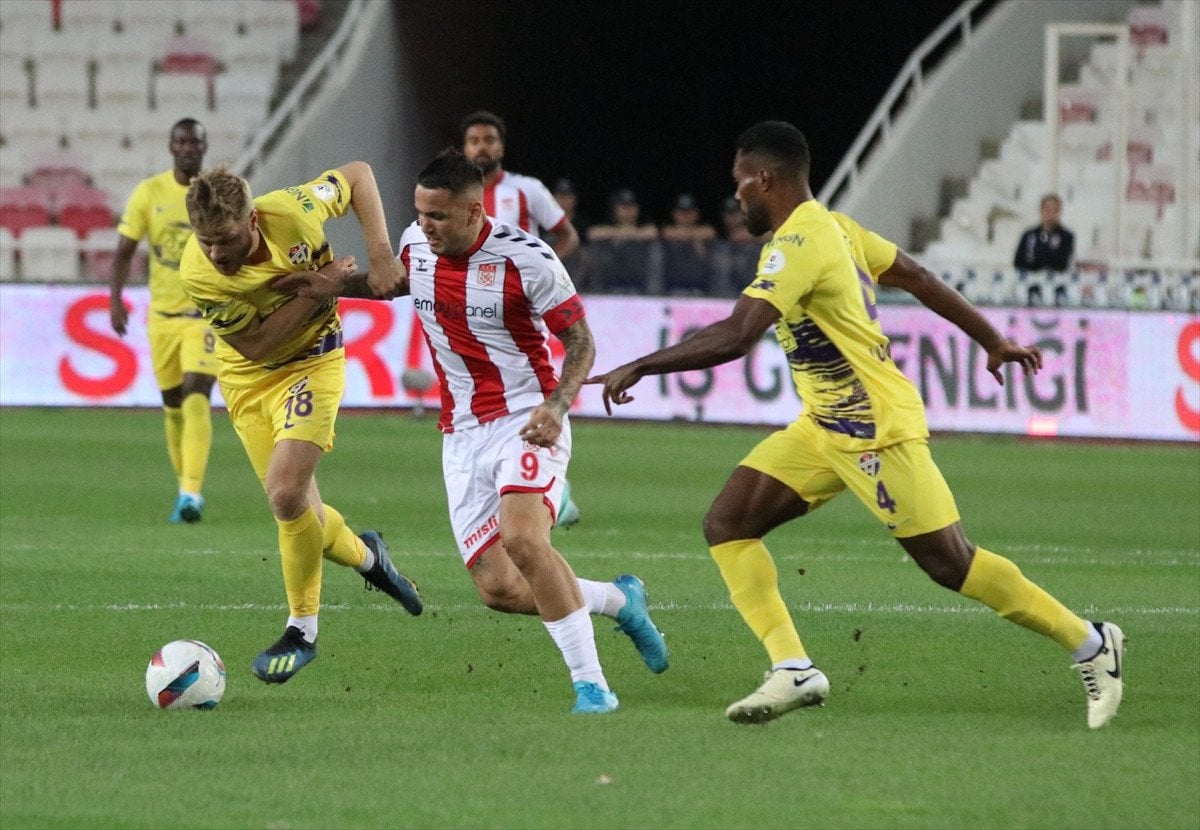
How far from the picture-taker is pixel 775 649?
6.19m

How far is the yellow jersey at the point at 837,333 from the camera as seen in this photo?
598 cm

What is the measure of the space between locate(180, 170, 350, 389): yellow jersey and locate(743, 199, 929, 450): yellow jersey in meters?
1.95

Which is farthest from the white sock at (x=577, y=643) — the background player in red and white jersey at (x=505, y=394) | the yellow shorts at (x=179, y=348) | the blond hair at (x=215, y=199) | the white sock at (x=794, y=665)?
the yellow shorts at (x=179, y=348)

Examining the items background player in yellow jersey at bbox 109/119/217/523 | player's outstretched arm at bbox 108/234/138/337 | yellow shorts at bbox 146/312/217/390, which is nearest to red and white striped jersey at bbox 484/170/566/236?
background player in yellow jersey at bbox 109/119/217/523

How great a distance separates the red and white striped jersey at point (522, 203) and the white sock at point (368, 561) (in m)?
4.25

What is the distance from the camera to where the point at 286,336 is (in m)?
7.11

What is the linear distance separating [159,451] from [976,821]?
11.9m

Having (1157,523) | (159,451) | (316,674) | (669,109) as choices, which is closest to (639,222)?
(669,109)

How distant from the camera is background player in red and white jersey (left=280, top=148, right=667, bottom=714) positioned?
6.26m

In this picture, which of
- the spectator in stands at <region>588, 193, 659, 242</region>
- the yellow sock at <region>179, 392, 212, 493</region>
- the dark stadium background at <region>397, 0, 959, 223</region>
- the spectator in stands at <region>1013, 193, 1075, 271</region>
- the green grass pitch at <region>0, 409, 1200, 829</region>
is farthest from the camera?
the dark stadium background at <region>397, 0, 959, 223</region>

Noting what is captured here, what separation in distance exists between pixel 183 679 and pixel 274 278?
1.59 m

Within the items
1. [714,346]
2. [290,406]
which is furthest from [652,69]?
[714,346]

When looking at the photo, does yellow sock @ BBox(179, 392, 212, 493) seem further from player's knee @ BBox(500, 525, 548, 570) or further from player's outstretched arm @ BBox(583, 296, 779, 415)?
player's outstretched arm @ BBox(583, 296, 779, 415)

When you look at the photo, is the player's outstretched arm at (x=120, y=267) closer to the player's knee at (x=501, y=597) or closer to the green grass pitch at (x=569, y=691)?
the green grass pitch at (x=569, y=691)
